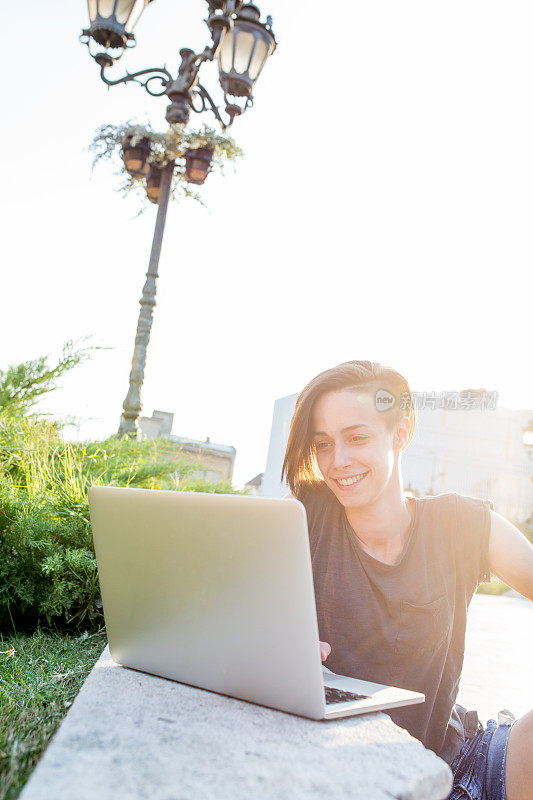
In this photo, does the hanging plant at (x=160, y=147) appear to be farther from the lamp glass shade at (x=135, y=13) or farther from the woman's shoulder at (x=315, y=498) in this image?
the woman's shoulder at (x=315, y=498)

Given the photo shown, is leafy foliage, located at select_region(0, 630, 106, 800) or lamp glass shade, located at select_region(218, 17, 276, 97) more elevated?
lamp glass shade, located at select_region(218, 17, 276, 97)

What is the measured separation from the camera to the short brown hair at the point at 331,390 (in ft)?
6.11

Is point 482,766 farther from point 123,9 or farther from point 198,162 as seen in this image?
point 198,162

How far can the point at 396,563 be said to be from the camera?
69.0 inches

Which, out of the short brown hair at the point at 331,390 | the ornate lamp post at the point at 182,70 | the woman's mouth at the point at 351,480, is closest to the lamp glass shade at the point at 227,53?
the ornate lamp post at the point at 182,70

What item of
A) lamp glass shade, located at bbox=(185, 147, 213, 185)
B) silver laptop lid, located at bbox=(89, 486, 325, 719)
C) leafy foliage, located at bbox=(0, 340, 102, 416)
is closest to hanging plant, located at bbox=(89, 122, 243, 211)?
lamp glass shade, located at bbox=(185, 147, 213, 185)

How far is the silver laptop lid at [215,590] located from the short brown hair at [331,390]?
0.83 metres

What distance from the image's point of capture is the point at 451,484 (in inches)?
762

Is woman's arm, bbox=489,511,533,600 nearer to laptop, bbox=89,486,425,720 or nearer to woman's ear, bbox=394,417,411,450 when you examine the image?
woman's ear, bbox=394,417,411,450

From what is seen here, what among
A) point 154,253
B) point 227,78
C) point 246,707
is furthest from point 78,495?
point 227,78

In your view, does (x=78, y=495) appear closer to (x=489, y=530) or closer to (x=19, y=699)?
(x=19, y=699)

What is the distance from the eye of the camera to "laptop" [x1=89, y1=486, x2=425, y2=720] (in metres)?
0.95

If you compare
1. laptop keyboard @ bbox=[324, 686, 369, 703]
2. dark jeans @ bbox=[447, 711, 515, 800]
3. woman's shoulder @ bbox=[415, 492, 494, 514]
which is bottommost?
dark jeans @ bbox=[447, 711, 515, 800]

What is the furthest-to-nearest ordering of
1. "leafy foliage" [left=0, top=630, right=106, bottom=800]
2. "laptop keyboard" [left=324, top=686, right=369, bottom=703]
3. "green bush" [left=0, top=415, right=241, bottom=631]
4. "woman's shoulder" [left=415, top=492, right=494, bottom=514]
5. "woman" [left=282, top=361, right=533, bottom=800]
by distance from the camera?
"green bush" [left=0, top=415, right=241, bottom=631] < "woman's shoulder" [left=415, top=492, right=494, bottom=514] < "woman" [left=282, top=361, right=533, bottom=800] < "laptop keyboard" [left=324, top=686, right=369, bottom=703] < "leafy foliage" [left=0, top=630, right=106, bottom=800]
